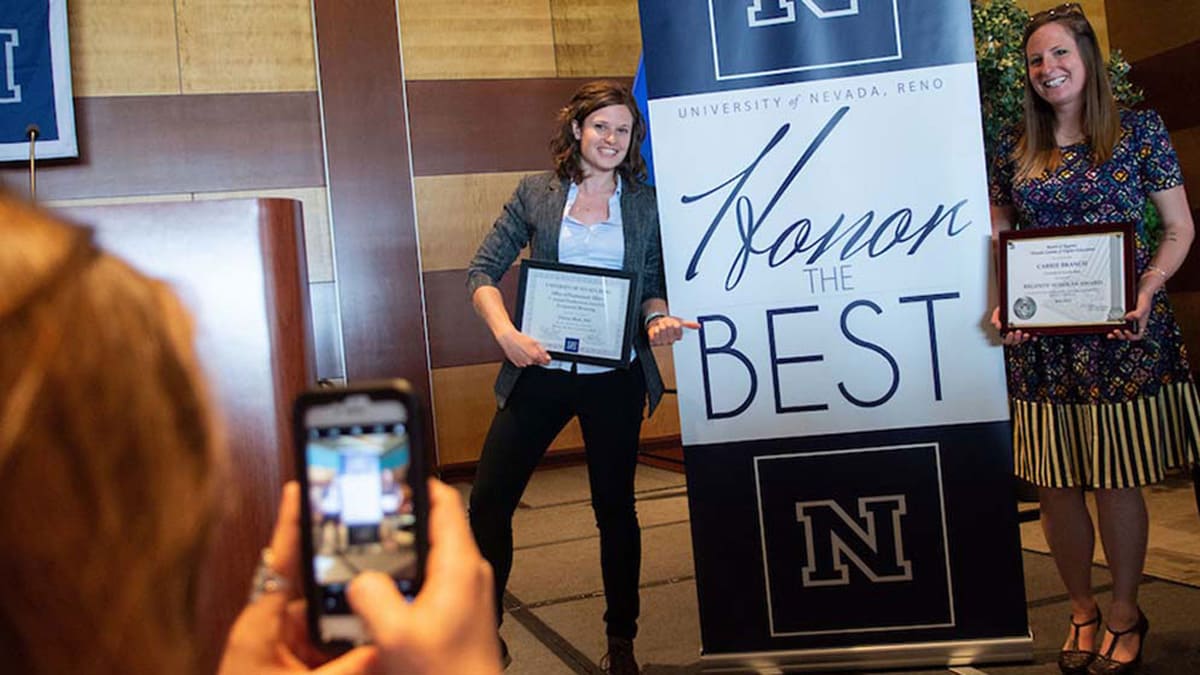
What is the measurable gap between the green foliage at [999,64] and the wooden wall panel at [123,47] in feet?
12.9

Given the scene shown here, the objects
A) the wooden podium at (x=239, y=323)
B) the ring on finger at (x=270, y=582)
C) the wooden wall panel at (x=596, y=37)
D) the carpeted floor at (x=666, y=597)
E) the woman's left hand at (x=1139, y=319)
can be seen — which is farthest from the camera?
the wooden wall panel at (x=596, y=37)

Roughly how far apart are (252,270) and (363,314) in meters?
4.19

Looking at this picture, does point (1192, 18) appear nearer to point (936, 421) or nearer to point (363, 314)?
point (936, 421)

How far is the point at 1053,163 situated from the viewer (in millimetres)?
2494

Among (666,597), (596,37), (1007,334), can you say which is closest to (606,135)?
(1007,334)

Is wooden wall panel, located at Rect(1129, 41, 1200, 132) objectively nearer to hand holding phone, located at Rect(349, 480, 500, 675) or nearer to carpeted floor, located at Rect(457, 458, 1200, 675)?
carpeted floor, located at Rect(457, 458, 1200, 675)

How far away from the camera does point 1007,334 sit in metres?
2.46

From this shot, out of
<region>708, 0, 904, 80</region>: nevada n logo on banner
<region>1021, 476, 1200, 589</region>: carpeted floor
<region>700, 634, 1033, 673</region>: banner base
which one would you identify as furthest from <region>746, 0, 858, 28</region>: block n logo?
<region>1021, 476, 1200, 589</region>: carpeted floor

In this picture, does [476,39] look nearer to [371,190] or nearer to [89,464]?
[371,190]

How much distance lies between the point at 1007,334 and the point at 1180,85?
3.76m

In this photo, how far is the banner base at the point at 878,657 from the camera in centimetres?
249

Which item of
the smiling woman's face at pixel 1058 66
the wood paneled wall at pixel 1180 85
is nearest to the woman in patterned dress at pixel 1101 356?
the smiling woman's face at pixel 1058 66

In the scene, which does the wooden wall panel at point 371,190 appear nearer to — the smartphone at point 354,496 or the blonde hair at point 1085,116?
the blonde hair at point 1085,116

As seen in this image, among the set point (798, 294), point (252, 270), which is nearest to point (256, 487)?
point (252, 270)
